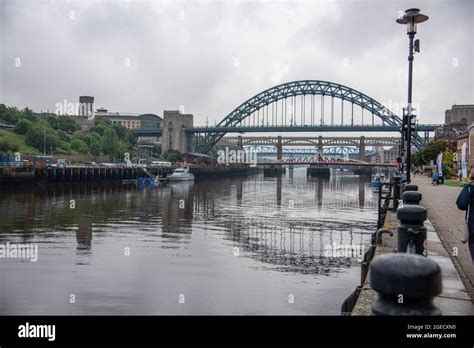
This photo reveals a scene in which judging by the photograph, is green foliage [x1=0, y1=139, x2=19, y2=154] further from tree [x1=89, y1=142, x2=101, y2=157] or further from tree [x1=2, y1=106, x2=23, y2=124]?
tree [x1=2, y1=106, x2=23, y2=124]

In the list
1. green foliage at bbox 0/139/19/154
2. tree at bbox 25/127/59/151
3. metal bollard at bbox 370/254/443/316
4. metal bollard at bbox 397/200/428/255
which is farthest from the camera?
tree at bbox 25/127/59/151

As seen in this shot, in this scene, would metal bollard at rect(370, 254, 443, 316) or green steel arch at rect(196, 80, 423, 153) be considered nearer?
metal bollard at rect(370, 254, 443, 316)

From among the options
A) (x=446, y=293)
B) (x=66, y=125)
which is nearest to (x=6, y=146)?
(x=66, y=125)

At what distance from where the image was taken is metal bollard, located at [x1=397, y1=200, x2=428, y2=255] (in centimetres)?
691

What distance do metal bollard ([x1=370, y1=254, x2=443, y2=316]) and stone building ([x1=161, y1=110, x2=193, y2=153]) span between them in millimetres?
129414

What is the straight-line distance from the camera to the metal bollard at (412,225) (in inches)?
272

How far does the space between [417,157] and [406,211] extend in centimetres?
8701

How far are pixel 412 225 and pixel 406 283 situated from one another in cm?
449

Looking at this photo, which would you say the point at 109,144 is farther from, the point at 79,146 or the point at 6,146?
the point at 6,146

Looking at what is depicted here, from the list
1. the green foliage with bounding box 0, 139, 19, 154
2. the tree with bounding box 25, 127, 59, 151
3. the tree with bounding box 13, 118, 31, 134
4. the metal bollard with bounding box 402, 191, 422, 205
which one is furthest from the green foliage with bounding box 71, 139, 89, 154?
the metal bollard with bounding box 402, 191, 422, 205

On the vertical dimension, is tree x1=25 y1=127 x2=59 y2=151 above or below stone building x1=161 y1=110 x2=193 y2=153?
below

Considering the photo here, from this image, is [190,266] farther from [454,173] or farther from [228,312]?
[454,173]

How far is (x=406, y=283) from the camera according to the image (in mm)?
3025

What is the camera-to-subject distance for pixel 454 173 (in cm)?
6312
